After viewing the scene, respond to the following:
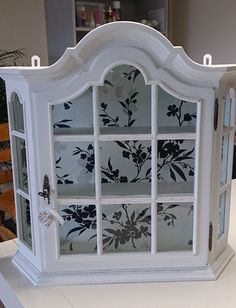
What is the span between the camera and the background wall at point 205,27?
9.40 feet

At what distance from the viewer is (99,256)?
0.77 m

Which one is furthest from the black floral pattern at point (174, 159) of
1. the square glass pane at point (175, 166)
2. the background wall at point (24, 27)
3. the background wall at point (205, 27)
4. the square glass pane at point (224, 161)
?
the background wall at point (24, 27)

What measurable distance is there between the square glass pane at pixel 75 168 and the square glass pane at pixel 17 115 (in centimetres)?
11

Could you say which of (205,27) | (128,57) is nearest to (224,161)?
(128,57)

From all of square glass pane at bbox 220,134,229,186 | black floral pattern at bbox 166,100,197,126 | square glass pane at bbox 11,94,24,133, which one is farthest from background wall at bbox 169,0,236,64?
square glass pane at bbox 11,94,24,133

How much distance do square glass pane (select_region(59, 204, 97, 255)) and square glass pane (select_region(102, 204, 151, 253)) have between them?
3 centimetres

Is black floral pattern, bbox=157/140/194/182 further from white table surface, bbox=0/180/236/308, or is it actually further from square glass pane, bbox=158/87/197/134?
white table surface, bbox=0/180/236/308

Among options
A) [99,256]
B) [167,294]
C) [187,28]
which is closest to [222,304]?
[167,294]

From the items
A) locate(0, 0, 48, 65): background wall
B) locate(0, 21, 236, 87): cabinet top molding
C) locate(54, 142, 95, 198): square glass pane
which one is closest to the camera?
locate(0, 21, 236, 87): cabinet top molding

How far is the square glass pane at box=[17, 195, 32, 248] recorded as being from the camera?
0.85 meters

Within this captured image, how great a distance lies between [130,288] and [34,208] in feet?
0.91

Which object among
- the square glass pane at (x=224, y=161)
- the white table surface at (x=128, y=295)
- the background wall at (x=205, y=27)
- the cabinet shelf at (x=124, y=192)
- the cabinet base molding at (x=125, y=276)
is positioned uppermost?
the background wall at (x=205, y=27)

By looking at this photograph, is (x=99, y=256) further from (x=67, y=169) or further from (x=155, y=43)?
(x=155, y=43)

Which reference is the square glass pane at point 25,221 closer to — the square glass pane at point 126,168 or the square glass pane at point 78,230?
the square glass pane at point 78,230
